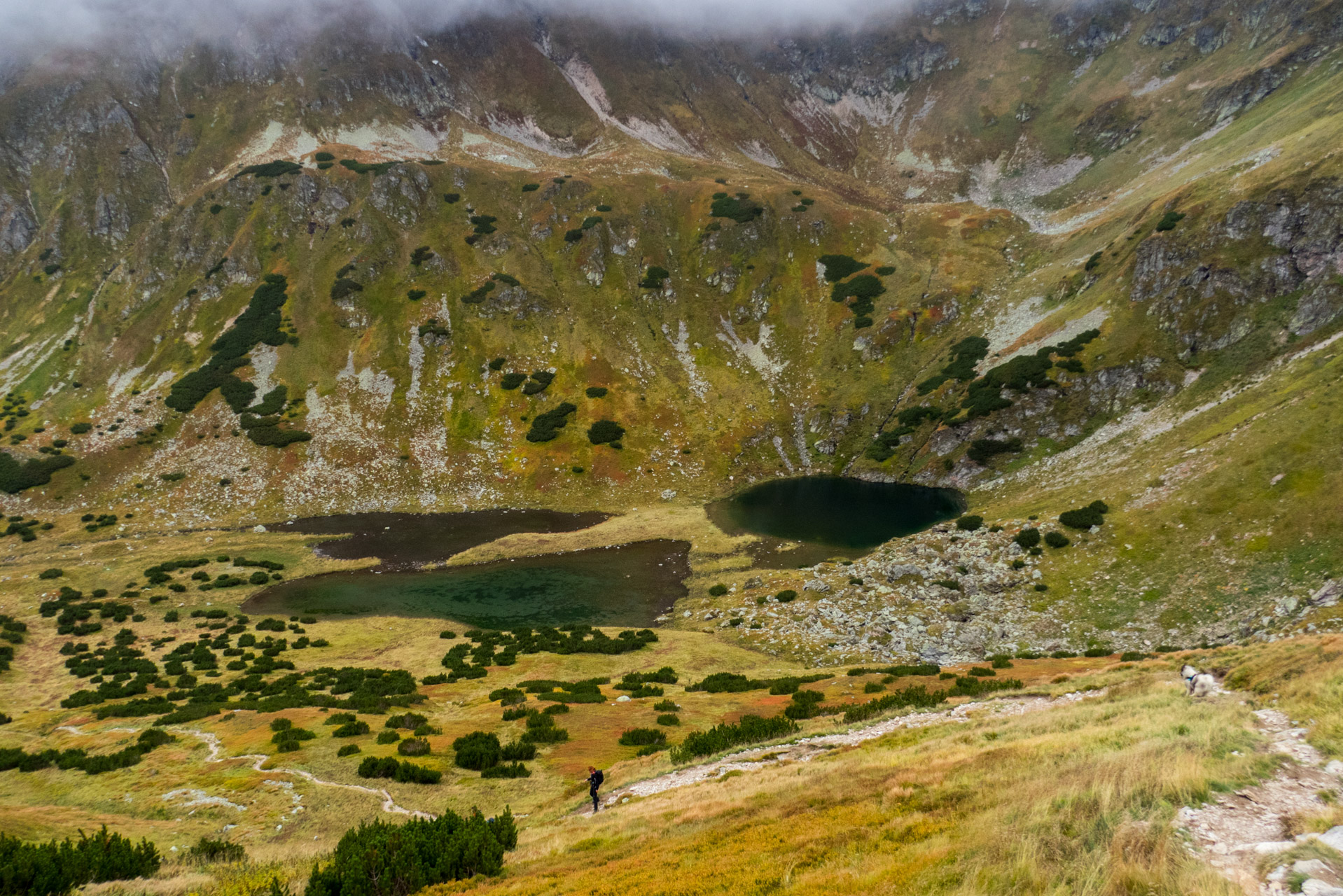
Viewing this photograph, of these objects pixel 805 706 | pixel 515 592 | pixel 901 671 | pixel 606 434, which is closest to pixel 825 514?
pixel 606 434

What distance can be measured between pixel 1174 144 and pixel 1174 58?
4997 cm

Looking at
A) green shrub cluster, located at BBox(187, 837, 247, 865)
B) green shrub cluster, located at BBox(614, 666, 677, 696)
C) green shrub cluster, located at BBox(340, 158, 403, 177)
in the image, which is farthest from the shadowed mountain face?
green shrub cluster, located at BBox(187, 837, 247, 865)

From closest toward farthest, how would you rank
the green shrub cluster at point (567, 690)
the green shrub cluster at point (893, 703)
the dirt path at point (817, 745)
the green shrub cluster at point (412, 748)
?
1. the dirt path at point (817, 745)
2. the green shrub cluster at point (412, 748)
3. the green shrub cluster at point (893, 703)
4. the green shrub cluster at point (567, 690)

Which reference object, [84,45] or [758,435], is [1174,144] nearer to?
[758,435]

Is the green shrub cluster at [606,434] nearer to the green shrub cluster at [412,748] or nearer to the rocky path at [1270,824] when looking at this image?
the green shrub cluster at [412,748]

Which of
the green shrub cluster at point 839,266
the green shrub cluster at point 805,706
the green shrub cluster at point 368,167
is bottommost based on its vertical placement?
the green shrub cluster at point 805,706

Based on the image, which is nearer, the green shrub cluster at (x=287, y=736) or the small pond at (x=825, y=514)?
the green shrub cluster at (x=287, y=736)

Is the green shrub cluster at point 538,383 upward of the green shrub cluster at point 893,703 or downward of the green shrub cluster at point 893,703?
upward

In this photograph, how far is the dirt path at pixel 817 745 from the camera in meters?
17.8

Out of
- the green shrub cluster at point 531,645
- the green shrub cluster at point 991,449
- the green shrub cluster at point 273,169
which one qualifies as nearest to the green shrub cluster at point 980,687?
the green shrub cluster at point 531,645

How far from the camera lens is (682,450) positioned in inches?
3617

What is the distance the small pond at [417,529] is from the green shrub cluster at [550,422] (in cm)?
1500

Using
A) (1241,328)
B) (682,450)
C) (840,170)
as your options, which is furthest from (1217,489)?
(840,170)

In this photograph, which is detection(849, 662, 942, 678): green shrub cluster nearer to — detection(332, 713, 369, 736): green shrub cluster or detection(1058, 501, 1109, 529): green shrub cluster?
detection(1058, 501, 1109, 529): green shrub cluster
